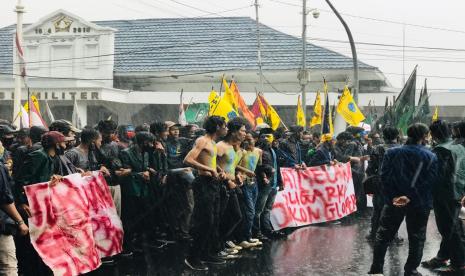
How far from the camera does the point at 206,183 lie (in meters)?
9.07

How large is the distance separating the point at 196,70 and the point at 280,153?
28.4 meters

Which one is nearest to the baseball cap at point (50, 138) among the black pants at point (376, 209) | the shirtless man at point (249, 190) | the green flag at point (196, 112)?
the shirtless man at point (249, 190)

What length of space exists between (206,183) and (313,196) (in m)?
4.86

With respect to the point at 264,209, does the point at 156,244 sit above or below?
below

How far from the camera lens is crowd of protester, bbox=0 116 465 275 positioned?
811 cm

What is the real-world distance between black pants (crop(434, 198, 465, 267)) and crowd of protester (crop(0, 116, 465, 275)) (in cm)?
1

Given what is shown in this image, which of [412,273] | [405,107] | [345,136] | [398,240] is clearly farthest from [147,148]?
[405,107]

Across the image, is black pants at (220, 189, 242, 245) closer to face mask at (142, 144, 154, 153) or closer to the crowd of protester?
the crowd of protester

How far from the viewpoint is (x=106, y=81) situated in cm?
4112

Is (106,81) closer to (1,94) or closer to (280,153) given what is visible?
(1,94)

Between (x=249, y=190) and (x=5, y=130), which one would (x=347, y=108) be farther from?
(x=5, y=130)

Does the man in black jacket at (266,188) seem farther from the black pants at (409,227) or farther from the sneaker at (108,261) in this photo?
the black pants at (409,227)

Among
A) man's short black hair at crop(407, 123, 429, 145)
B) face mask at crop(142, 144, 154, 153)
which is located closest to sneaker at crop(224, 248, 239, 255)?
face mask at crop(142, 144, 154, 153)

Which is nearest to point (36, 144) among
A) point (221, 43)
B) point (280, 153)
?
point (280, 153)
